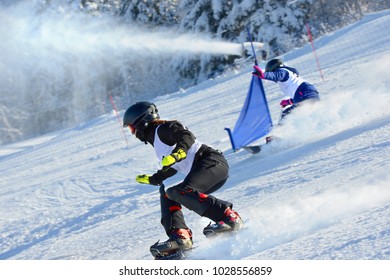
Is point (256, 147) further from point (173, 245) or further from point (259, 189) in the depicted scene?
point (173, 245)

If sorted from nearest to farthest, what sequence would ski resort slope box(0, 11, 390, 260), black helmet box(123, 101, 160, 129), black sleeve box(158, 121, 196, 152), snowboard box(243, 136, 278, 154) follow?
ski resort slope box(0, 11, 390, 260)
black sleeve box(158, 121, 196, 152)
black helmet box(123, 101, 160, 129)
snowboard box(243, 136, 278, 154)

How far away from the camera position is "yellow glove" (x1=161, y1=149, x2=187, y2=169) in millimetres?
4438

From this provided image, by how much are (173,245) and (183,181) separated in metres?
0.53

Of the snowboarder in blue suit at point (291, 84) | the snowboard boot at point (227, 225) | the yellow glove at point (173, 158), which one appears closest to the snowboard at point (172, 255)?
the snowboard boot at point (227, 225)

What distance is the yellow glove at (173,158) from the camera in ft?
14.6

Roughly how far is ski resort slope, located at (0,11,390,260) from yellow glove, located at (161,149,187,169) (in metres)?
0.81

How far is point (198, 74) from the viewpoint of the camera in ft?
104

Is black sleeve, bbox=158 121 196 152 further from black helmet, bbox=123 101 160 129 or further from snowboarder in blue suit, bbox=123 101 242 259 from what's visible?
black helmet, bbox=123 101 160 129

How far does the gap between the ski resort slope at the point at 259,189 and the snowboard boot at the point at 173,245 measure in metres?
0.12

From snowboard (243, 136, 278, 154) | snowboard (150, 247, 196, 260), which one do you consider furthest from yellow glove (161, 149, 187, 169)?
snowboard (243, 136, 278, 154)

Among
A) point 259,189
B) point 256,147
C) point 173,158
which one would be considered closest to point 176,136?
point 173,158

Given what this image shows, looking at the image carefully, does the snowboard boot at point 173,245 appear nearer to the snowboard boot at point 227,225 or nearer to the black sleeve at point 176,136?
the snowboard boot at point 227,225

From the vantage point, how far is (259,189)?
22.9 ft
